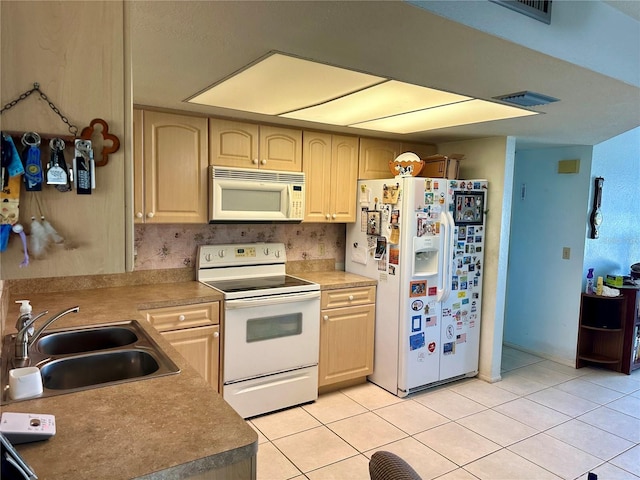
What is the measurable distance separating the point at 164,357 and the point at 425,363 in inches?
93.1

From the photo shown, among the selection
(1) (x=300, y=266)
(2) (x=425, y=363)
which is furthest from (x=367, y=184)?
(2) (x=425, y=363)

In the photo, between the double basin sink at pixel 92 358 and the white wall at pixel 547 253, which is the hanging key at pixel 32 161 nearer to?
the double basin sink at pixel 92 358

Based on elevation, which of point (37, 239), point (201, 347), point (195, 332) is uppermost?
point (37, 239)

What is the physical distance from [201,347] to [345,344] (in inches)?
46.0

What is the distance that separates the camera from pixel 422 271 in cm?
350

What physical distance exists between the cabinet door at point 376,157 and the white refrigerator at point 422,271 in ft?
0.52

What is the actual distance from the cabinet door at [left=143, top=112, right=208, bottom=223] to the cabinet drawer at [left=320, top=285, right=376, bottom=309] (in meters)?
1.08

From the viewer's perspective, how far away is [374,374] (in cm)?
370

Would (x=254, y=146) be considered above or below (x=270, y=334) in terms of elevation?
above

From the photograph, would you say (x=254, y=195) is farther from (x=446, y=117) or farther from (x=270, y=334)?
(x=446, y=117)

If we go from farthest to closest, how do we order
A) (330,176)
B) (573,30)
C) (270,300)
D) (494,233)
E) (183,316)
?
(494,233)
(330,176)
(270,300)
(183,316)
(573,30)

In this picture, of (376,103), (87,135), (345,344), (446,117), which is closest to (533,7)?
(376,103)

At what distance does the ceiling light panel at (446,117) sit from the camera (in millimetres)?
2607

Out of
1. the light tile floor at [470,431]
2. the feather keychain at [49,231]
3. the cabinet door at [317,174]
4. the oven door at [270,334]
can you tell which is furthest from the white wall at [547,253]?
the feather keychain at [49,231]
